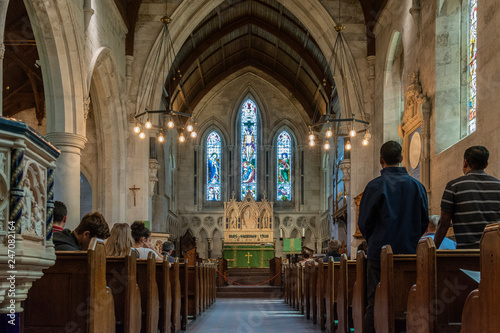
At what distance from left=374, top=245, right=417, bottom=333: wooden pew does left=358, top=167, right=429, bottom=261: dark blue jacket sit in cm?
30

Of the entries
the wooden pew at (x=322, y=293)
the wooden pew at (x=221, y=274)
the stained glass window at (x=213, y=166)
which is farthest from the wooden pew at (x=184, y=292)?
the stained glass window at (x=213, y=166)

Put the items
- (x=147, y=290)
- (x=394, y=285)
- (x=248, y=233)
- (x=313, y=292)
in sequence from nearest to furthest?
1. (x=394, y=285)
2. (x=147, y=290)
3. (x=313, y=292)
4. (x=248, y=233)

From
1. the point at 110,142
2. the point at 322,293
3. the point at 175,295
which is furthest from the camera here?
the point at 110,142

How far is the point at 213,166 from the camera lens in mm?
25453

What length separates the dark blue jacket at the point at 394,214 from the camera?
3.84 meters

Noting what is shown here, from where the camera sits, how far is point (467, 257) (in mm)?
3066

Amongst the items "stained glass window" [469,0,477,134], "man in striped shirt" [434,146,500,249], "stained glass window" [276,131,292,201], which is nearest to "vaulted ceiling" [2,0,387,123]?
"stained glass window" [276,131,292,201]

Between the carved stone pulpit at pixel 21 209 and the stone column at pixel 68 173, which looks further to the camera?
the stone column at pixel 68 173

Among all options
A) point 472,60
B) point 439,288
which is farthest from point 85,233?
point 472,60

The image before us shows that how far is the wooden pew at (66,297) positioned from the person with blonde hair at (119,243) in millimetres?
1731

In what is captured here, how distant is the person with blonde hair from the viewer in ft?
16.6

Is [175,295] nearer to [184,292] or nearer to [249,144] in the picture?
[184,292]

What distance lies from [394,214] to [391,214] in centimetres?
2

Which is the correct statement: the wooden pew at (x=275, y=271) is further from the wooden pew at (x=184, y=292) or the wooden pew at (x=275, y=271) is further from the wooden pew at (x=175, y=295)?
the wooden pew at (x=175, y=295)
